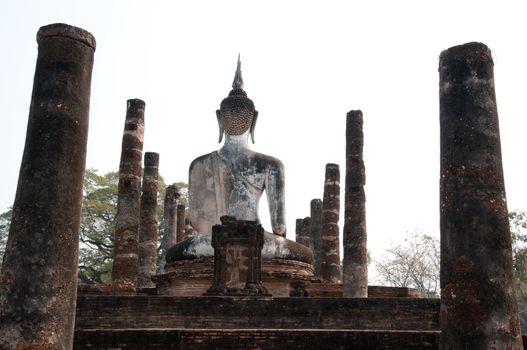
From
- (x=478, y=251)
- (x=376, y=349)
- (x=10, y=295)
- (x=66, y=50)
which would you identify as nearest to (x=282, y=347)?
(x=376, y=349)

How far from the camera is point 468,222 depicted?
216 inches

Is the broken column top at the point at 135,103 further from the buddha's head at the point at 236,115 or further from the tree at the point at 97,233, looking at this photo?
the tree at the point at 97,233

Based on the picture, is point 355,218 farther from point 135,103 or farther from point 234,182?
point 135,103

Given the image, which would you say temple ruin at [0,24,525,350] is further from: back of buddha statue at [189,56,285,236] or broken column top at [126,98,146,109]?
broken column top at [126,98,146,109]

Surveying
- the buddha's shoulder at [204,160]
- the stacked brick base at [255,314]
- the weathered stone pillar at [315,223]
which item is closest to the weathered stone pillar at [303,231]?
the weathered stone pillar at [315,223]

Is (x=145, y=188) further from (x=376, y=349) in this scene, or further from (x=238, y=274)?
(x=376, y=349)

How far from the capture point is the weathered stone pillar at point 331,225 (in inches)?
728

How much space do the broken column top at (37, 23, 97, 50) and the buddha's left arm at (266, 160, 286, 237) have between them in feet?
26.2

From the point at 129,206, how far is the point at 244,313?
589 cm

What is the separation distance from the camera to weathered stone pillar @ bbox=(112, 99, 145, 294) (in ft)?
45.0

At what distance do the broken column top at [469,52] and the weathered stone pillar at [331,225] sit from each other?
12.6 metres

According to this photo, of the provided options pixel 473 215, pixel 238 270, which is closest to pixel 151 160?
pixel 238 270

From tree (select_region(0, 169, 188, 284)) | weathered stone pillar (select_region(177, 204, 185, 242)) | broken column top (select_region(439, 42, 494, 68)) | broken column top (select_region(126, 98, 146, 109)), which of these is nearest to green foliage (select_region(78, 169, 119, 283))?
tree (select_region(0, 169, 188, 284))

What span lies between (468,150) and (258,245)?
518 cm
